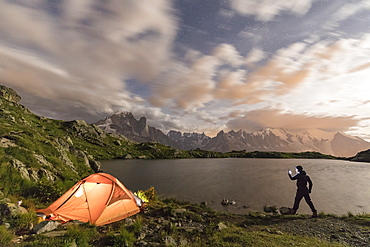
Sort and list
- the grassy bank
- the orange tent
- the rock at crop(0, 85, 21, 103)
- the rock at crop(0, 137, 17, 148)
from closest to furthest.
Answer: the grassy bank → the orange tent → the rock at crop(0, 137, 17, 148) → the rock at crop(0, 85, 21, 103)

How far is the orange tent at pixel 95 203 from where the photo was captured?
10836 millimetres

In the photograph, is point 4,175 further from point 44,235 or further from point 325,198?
point 325,198

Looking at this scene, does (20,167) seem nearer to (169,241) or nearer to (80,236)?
(80,236)

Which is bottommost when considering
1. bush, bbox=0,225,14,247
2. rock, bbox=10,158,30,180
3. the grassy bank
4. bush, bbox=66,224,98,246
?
the grassy bank

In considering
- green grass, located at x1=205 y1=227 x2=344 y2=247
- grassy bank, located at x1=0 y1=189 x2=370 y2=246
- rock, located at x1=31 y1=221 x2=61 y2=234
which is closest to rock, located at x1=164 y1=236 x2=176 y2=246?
grassy bank, located at x1=0 y1=189 x2=370 y2=246

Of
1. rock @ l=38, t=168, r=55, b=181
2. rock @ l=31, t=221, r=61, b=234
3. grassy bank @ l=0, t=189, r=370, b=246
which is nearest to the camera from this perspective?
grassy bank @ l=0, t=189, r=370, b=246

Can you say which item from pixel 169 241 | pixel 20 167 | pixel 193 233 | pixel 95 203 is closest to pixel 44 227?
pixel 95 203

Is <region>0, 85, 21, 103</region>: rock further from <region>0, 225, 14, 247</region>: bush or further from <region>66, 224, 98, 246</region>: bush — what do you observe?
<region>66, 224, 98, 246</region>: bush

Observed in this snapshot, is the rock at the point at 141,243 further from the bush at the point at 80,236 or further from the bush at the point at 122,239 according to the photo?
the bush at the point at 80,236

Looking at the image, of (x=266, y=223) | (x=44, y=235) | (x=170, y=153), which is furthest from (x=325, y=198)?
(x=170, y=153)

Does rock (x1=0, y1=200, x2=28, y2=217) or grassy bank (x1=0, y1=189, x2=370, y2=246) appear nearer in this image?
grassy bank (x1=0, y1=189, x2=370, y2=246)

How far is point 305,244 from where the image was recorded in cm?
922

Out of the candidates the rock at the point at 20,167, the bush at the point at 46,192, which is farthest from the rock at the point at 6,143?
the bush at the point at 46,192

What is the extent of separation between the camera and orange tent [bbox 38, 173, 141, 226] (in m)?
10.8
